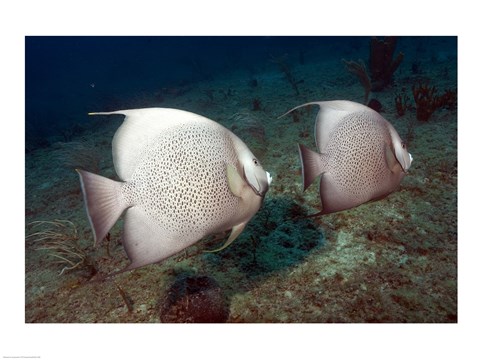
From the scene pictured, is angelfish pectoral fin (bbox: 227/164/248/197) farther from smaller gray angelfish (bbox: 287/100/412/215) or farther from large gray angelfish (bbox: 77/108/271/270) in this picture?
smaller gray angelfish (bbox: 287/100/412/215)

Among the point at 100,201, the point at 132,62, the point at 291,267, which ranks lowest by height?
the point at 291,267

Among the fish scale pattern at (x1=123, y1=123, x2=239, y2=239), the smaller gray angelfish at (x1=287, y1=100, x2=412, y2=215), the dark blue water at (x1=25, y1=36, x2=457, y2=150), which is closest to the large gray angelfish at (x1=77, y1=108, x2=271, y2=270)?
the fish scale pattern at (x1=123, y1=123, x2=239, y2=239)

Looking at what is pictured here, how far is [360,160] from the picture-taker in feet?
5.39

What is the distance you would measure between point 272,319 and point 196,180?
1406 mm

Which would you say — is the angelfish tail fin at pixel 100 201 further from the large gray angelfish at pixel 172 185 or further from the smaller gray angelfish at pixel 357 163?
the smaller gray angelfish at pixel 357 163

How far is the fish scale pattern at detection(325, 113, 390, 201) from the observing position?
5.38ft

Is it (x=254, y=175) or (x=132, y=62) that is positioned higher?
(x=132, y=62)

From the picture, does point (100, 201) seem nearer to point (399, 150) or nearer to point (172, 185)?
point (172, 185)

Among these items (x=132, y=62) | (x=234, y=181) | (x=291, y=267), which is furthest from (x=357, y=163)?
(x=132, y=62)

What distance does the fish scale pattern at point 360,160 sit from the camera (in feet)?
5.38

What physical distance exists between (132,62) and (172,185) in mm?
39021

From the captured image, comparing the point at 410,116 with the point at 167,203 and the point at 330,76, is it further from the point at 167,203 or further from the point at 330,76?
the point at 167,203

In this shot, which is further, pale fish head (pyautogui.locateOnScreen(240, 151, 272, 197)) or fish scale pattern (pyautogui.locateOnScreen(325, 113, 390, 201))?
fish scale pattern (pyautogui.locateOnScreen(325, 113, 390, 201))

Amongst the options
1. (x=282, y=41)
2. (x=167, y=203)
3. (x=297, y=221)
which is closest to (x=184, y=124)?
(x=167, y=203)
